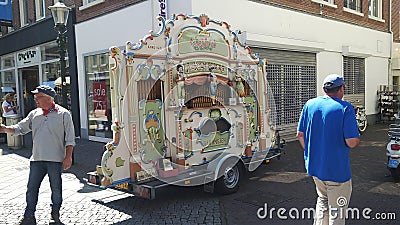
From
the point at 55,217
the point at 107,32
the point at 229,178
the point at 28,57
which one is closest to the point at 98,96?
the point at 107,32

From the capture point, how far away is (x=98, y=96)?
467 inches

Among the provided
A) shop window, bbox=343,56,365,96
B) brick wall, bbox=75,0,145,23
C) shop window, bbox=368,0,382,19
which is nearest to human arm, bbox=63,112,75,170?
brick wall, bbox=75,0,145,23

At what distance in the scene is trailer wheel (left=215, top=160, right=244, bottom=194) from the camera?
5.67 m

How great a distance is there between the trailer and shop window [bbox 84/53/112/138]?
5959 mm

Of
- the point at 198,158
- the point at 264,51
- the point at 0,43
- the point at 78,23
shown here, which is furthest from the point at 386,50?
the point at 0,43

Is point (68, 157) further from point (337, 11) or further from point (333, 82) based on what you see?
point (337, 11)

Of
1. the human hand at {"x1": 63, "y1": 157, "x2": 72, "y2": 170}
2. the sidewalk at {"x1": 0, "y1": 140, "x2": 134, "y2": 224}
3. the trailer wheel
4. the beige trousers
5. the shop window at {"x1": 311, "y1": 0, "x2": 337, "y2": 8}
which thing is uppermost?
the shop window at {"x1": 311, "y1": 0, "x2": 337, "y2": 8}

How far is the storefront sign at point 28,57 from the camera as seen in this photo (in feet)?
50.0

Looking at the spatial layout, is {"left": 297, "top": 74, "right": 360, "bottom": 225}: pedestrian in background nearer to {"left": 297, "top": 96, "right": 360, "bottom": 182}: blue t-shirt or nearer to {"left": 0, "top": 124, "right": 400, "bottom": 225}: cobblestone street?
{"left": 297, "top": 96, "right": 360, "bottom": 182}: blue t-shirt

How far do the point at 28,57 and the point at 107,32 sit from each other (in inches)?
261

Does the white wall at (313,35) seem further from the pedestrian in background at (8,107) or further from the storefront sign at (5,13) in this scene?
the storefront sign at (5,13)

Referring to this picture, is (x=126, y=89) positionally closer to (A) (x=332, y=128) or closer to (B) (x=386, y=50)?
(A) (x=332, y=128)

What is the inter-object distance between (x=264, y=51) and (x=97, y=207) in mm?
7350

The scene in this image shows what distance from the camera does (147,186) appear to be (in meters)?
4.86
